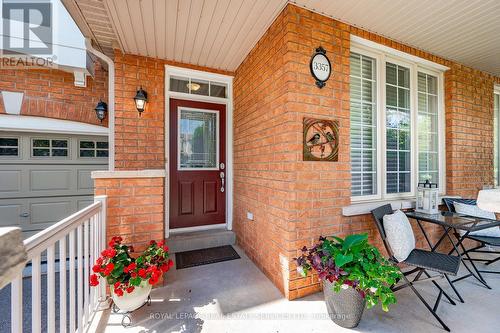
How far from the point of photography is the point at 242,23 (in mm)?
2303

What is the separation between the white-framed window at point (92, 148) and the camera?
3434 mm

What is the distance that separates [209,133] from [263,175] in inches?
53.5

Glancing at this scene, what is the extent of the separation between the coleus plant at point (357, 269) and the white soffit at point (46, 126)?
343cm

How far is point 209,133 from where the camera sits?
137 inches

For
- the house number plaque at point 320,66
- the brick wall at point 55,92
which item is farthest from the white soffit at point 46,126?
the house number plaque at point 320,66

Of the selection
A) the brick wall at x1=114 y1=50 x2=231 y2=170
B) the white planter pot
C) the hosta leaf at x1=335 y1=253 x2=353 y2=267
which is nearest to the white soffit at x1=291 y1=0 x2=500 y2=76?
the brick wall at x1=114 y1=50 x2=231 y2=170

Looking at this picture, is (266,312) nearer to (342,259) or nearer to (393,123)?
(342,259)

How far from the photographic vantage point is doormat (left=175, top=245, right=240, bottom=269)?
8.91 feet

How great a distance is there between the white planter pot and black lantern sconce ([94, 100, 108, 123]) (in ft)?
8.32

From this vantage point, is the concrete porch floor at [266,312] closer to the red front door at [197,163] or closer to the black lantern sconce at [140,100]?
the red front door at [197,163]

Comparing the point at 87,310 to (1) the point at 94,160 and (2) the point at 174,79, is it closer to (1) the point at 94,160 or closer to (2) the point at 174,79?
(1) the point at 94,160

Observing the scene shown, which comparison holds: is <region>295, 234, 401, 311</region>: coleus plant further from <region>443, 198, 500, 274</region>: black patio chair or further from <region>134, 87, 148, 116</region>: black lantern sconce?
<region>134, 87, 148, 116</region>: black lantern sconce

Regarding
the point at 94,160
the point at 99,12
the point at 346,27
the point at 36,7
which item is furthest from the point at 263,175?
the point at 36,7

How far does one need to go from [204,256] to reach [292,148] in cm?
187
